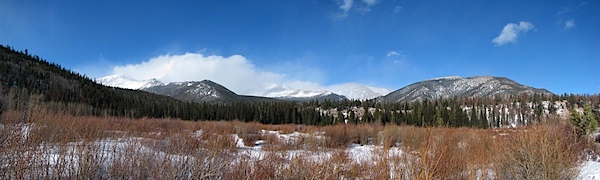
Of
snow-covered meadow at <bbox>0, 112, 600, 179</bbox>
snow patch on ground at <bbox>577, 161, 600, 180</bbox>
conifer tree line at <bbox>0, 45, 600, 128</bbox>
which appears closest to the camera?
snow-covered meadow at <bbox>0, 112, 600, 179</bbox>

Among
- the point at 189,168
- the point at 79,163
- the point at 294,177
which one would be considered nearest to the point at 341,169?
the point at 294,177

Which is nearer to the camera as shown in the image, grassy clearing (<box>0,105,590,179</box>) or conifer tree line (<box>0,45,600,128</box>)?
grassy clearing (<box>0,105,590,179</box>)

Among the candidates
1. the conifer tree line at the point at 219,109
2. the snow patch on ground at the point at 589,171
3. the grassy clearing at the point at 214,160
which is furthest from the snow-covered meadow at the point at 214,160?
the conifer tree line at the point at 219,109

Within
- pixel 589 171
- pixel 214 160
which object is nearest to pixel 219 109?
pixel 589 171

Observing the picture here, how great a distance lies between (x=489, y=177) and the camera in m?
8.52

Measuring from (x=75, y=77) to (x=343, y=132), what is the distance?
114 meters

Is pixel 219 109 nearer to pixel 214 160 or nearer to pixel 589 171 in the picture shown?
pixel 589 171

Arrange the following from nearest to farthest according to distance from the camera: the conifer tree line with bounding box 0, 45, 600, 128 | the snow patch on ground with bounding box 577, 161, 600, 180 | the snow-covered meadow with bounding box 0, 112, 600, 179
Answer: the snow-covered meadow with bounding box 0, 112, 600, 179, the snow patch on ground with bounding box 577, 161, 600, 180, the conifer tree line with bounding box 0, 45, 600, 128

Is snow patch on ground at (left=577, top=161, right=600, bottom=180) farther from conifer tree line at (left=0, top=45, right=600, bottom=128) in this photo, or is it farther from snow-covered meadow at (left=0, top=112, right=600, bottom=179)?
conifer tree line at (left=0, top=45, right=600, bottom=128)

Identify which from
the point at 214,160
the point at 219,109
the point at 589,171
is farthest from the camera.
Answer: the point at 219,109

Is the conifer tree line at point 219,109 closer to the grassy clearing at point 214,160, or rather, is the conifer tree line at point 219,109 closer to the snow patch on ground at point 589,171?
the snow patch on ground at point 589,171

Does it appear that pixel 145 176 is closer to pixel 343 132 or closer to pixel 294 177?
pixel 294 177

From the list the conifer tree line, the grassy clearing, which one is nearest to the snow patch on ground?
the grassy clearing

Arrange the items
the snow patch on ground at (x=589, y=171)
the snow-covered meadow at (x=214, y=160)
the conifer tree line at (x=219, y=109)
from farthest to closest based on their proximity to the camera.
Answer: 1. the conifer tree line at (x=219, y=109)
2. the snow patch on ground at (x=589, y=171)
3. the snow-covered meadow at (x=214, y=160)
